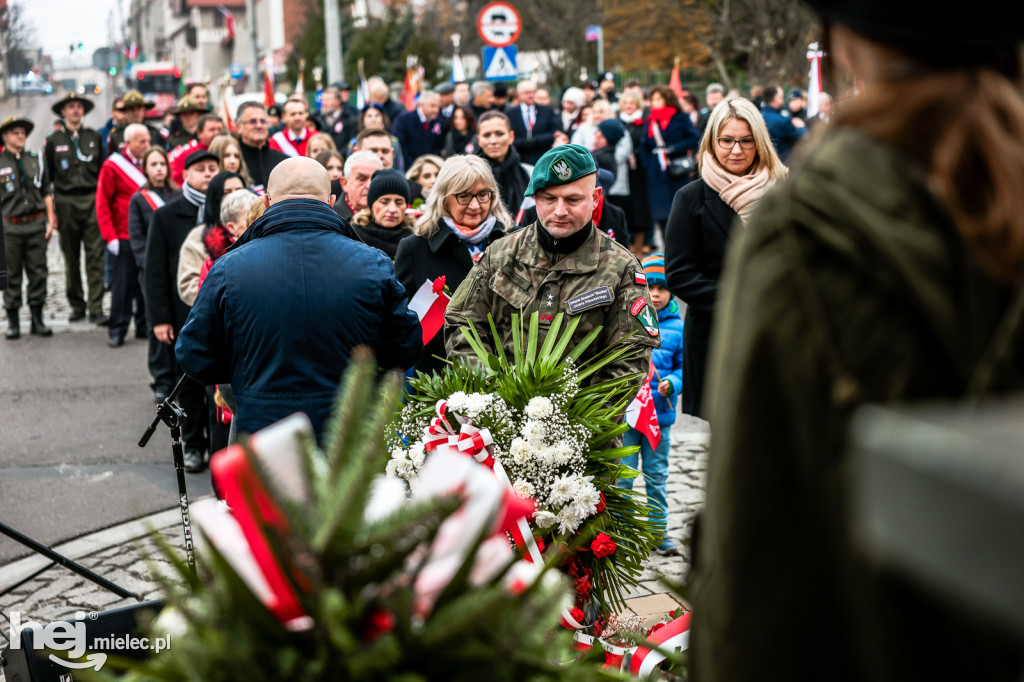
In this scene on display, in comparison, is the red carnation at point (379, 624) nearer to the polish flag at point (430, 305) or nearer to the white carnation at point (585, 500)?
the white carnation at point (585, 500)

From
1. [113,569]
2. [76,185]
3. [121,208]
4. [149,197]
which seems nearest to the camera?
[113,569]

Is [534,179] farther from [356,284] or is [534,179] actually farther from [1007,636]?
[1007,636]

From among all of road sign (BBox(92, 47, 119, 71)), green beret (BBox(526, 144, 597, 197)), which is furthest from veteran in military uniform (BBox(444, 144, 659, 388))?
road sign (BBox(92, 47, 119, 71))

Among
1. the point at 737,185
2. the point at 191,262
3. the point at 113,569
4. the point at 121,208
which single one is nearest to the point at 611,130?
the point at 121,208

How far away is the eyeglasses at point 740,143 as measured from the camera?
4934 mm

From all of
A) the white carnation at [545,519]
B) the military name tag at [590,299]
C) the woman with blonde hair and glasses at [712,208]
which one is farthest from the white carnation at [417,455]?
the woman with blonde hair and glasses at [712,208]

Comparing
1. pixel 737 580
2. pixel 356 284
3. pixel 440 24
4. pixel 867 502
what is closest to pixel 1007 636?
pixel 867 502

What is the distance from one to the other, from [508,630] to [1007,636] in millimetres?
704

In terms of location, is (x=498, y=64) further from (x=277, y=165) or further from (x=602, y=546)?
(x=602, y=546)

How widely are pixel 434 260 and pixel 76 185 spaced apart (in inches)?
310

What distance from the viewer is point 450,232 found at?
5320mm

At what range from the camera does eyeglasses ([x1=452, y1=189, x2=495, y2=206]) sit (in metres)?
5.37

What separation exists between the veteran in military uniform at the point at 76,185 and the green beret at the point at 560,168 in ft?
28.8

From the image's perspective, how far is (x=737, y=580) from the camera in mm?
1049
